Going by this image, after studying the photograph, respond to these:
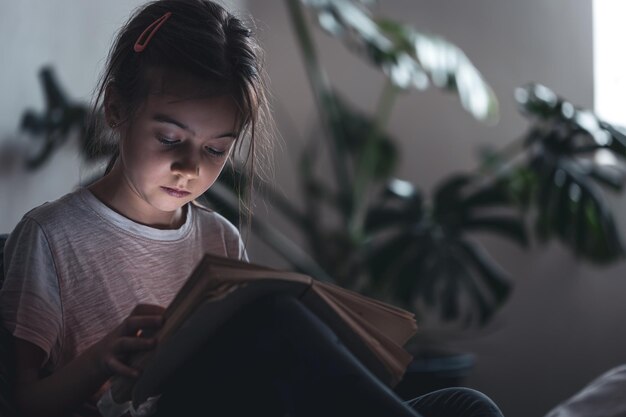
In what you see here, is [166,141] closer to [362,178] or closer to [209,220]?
[209,220]

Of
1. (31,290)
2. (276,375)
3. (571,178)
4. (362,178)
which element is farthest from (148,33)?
(362,178)

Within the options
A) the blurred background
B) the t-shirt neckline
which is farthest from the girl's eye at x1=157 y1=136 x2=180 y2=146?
the blurred background

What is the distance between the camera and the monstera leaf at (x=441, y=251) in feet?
6.77

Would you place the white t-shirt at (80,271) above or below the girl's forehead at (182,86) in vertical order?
below

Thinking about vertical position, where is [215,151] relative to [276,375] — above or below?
above

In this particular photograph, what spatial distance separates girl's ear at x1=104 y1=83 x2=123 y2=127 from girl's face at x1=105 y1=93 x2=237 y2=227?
3cm

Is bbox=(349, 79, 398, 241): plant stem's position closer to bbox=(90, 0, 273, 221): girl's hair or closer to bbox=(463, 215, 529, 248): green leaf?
bbox=(463, 215, 529, 248): green leaf

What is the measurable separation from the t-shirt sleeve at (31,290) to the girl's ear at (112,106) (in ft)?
0.47

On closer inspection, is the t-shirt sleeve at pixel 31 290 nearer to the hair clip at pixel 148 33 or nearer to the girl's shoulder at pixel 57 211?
the girl's shoulder at pixel 57 211

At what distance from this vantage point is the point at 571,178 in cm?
186

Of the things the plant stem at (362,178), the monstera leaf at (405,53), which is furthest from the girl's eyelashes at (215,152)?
the plant stem at (362,178)

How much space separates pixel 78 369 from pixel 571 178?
52.5 inches

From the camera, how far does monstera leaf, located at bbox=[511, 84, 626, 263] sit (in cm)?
182

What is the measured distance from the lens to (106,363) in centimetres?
75
